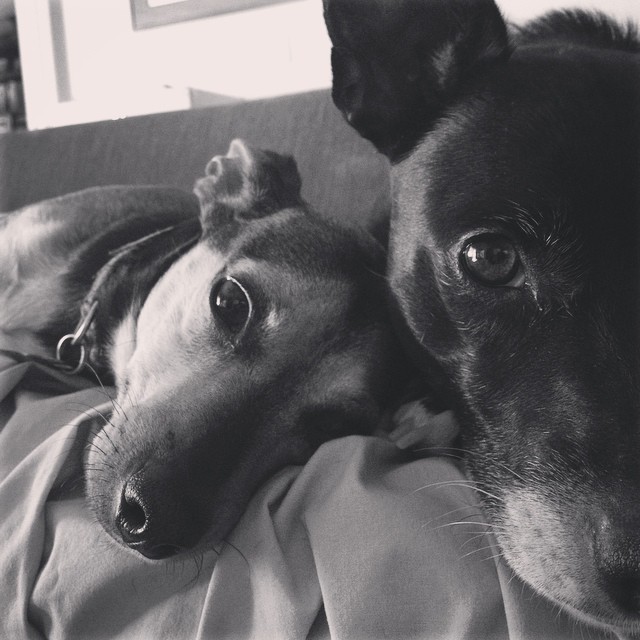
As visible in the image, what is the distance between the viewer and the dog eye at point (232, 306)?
3.94ft

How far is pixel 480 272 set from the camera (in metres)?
0.99

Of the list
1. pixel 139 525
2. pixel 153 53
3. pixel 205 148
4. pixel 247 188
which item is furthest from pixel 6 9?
pixel 139 525

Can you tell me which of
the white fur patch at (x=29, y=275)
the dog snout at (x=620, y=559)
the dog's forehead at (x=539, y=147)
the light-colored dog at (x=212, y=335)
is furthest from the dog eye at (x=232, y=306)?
the dog snout at (x=620, y=559)

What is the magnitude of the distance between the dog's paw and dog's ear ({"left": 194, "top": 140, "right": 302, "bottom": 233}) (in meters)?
0.56

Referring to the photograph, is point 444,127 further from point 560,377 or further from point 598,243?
point 560,377

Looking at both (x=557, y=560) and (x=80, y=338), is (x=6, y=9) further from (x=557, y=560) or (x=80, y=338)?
(x=557, y=560)

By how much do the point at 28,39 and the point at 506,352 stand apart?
4.93ft

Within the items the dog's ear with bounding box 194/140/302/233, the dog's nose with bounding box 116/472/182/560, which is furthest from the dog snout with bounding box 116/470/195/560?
the dog's ear with bounding box 194/140/302/233

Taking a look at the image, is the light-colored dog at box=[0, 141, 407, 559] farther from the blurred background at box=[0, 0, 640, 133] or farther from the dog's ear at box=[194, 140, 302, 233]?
the blurred background at box=[0, 0, 640, 133]

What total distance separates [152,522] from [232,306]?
44cm

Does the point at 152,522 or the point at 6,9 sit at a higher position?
the point at 6,9

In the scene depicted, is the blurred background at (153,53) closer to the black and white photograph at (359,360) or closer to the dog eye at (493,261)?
the black and white photograph at (359,360)

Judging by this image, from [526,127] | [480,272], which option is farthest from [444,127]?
[480,272]

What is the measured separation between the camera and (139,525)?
3.02 feet
